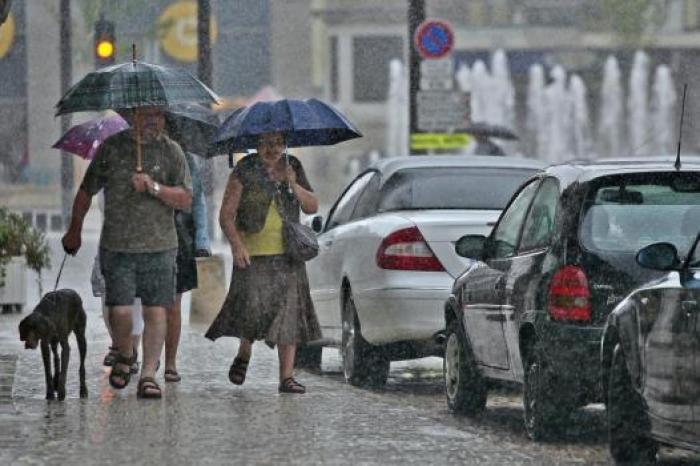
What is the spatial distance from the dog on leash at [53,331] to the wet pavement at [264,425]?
0.15 metres

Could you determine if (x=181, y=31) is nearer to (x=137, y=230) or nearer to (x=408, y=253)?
(x=408, y=253)

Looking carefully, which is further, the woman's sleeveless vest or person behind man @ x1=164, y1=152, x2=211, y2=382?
person behind man @ x1=164, y1=152, x2=211, y2=382

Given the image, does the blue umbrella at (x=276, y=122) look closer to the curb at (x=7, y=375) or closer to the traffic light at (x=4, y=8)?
the traffic light at (x=4, y=8)

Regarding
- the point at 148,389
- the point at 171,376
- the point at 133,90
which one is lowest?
the point at 171,376

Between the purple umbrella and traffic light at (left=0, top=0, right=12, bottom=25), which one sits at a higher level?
traffic light at (left=0, top=0, right=12, bottom=25)

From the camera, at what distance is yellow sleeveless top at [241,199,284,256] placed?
13.4m

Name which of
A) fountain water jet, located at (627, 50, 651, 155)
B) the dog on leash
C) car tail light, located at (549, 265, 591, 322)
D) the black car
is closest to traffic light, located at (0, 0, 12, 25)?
the dog on leash

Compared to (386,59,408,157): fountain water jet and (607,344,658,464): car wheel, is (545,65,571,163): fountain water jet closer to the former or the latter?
(386,59,408,157): fountain water jet

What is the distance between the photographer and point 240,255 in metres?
13.2

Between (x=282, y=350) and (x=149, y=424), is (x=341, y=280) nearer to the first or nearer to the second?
(x=282, y=350)

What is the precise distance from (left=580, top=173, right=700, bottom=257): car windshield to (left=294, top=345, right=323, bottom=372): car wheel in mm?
5922

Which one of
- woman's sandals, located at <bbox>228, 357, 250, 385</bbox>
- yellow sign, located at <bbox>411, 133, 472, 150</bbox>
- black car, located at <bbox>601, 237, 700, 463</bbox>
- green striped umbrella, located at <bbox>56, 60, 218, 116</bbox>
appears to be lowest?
woman's sandals, located at <bbox>228, 357, 250, 385</bbox>

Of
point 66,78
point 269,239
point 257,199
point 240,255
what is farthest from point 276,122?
point 66,78

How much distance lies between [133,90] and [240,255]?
1.24 metres
